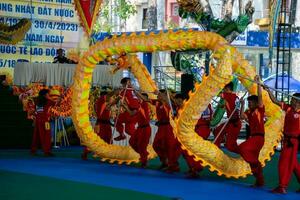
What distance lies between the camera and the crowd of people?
36.9 ft

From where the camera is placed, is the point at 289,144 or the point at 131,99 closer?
the point at 289,144

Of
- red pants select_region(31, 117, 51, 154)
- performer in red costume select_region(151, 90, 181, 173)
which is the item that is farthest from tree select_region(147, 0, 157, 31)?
performer in red costume select_region(151, 90, 181, 173)

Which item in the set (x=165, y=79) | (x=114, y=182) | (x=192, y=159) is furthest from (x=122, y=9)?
(x=114, y=182)

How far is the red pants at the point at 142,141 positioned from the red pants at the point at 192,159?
1165mm

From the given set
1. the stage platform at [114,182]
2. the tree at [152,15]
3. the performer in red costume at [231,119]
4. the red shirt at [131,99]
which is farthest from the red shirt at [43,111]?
the tree at [152,15]

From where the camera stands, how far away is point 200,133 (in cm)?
1334

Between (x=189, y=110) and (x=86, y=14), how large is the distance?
277 inches

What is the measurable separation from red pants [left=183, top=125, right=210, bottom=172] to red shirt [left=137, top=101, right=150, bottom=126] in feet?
3.76

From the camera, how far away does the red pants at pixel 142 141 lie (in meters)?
14.2

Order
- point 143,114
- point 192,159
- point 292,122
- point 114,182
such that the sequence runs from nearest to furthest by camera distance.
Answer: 1. point 292,122
2. point 114,182
3. point 192,159
4. point 143,114

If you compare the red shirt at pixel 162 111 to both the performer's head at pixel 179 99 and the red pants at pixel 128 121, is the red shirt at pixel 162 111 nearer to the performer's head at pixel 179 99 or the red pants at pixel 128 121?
the performer's head at pixel 179 99

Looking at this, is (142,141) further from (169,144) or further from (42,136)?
(42,136)

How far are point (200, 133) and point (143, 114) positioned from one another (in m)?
1.26

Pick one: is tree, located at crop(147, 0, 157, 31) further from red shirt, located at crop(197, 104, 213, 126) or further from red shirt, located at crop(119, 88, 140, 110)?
red shirt, located at crop(197, 104, 213, 126)
